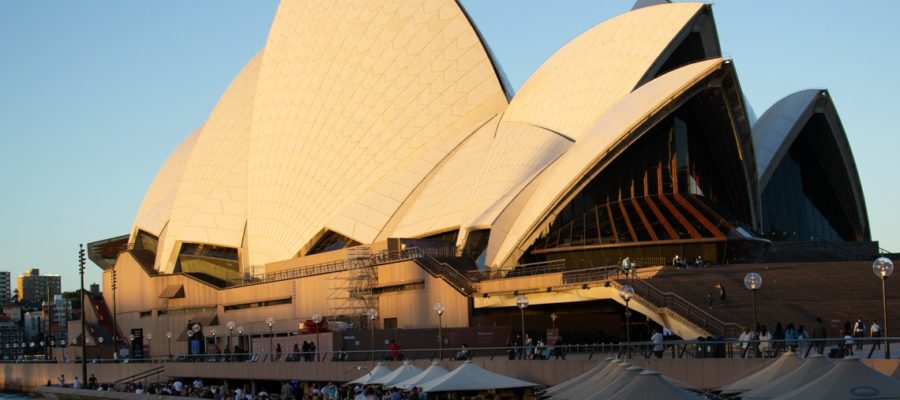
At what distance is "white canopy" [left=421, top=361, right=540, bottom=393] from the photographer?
21516 mm

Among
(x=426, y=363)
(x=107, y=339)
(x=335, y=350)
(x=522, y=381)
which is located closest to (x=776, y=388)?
(x=522, y=381)

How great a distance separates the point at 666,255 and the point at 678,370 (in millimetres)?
16536

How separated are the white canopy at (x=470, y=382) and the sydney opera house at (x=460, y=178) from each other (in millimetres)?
6835

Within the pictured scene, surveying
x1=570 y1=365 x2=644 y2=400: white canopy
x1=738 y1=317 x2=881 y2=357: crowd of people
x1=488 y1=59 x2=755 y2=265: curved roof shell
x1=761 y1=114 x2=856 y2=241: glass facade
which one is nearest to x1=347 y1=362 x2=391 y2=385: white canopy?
x1=738 y1=317 x2=881 y2=357: crowd of people

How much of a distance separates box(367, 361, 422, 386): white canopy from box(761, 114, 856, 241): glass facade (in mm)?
22625

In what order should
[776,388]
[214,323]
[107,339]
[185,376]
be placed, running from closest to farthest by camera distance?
[776,388], [185,376], [214,323], [107,339]

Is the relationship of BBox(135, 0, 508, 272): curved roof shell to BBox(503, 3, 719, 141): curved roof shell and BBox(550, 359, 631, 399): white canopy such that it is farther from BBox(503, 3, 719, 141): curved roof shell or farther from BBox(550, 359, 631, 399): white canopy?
BBox(550, 359, 631, 399): white canopy

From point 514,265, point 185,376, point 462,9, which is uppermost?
point 462,9

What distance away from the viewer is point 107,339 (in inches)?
2464

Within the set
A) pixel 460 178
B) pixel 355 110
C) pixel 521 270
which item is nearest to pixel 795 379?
pixel 521 270

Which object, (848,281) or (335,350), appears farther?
(335,350)

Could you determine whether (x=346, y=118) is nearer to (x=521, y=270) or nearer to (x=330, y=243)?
(x=330, y=243)

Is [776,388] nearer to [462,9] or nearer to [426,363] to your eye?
[426,363]

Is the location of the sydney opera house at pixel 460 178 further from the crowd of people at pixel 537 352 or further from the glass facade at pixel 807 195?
the crowd of people at pixel 537 352
